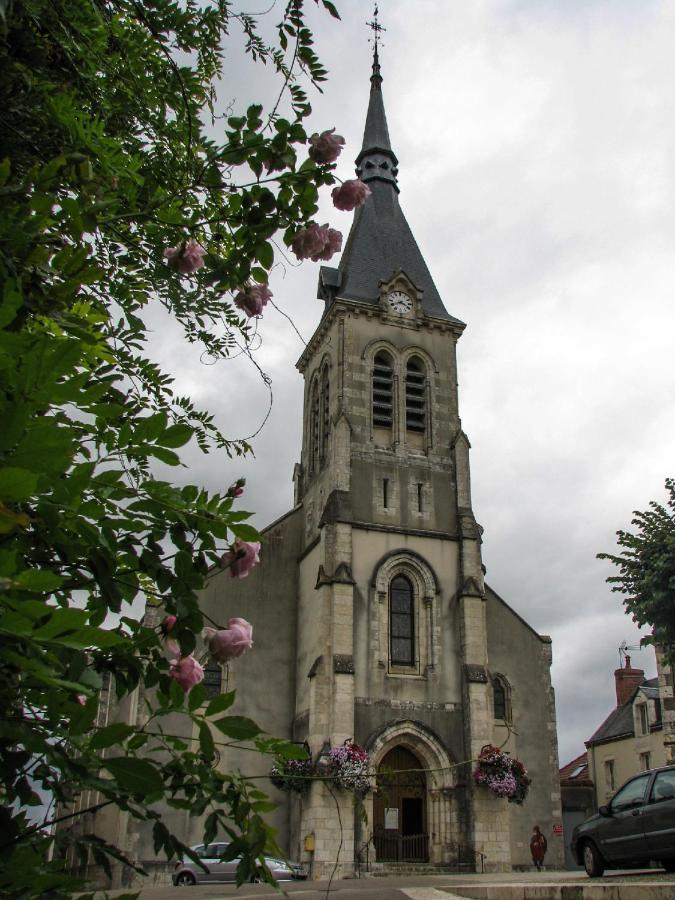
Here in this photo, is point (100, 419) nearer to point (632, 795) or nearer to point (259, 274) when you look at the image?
point (259, 274)

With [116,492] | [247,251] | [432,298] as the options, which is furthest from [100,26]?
[432,298]

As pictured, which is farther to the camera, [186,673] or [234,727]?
[186,673]

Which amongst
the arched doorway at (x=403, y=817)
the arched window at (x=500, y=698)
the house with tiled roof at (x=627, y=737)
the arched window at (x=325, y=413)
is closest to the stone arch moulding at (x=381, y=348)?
the arched window at (x=325, y=413)

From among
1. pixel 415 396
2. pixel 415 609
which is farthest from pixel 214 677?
pixel 415 396

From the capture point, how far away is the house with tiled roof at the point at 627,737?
3375cm

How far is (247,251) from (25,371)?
1.75 meters

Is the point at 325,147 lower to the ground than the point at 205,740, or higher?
higher

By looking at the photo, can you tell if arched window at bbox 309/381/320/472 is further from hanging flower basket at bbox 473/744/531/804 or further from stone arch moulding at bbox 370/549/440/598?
hanging flower basket at bbox 473/744/531/804

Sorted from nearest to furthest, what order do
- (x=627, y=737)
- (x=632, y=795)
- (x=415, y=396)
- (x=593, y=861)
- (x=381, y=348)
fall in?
(x=632, y=795) → (x=593, y=861) → (x=415, y=396) → (x=381, y=348) → (x=627, y=737)

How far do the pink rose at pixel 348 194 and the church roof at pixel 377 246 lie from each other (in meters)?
22.4

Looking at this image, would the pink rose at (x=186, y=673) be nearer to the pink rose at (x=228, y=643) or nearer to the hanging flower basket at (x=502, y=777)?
the pink rose at (x=228, y=643)

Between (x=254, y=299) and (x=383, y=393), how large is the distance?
21.5 metres

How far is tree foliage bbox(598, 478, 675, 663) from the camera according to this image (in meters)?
17.4

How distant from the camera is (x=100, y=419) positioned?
2248 millimetres
